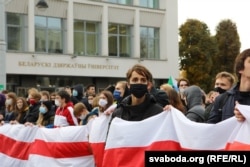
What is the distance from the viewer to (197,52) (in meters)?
50.9

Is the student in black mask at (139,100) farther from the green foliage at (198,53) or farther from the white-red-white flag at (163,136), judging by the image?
the green foliage at (198,53)

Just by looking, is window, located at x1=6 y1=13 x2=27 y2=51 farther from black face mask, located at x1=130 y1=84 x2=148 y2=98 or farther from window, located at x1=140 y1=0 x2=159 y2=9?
black face mask, located at x1=130 y1=84 x2=148 y2=98

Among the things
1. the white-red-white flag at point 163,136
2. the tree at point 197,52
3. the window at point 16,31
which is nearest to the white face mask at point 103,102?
the white-red-white flag at point 163,136

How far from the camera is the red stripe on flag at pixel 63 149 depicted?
7.45 meters

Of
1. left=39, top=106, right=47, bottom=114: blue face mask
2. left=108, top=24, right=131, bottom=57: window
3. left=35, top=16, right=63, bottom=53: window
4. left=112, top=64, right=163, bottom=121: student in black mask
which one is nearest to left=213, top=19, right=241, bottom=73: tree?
left=108, top=24, right=131, bottom=57: window

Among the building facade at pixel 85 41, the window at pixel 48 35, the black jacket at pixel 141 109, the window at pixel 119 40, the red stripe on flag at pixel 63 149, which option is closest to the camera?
the black jacket at pixel 141 109

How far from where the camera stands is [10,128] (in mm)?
8633

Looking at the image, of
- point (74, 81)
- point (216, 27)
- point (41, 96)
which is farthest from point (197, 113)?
point (216, 27)

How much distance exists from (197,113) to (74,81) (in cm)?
2887

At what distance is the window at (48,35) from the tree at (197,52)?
19229mm

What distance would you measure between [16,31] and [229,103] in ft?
94.3

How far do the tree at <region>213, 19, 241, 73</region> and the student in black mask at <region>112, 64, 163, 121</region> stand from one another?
55291mm

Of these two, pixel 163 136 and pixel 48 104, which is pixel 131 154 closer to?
pixel 163 136

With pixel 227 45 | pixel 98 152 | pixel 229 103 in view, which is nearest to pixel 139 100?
pixel 229 103
